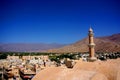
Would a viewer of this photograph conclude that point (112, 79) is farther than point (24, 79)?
No

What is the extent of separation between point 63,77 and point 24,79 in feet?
58.4

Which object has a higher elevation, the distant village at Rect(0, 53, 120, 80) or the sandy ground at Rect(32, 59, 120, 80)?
the sandy ground at Rect(32, 59, 120, 80)

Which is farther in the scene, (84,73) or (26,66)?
(26,66)

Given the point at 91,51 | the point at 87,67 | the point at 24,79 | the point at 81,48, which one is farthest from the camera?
the point at 81,48

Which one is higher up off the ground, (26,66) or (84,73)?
(84,73)

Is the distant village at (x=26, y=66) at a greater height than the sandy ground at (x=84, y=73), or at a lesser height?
lesser

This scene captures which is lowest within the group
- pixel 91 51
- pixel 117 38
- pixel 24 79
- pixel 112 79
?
pixel 24 79

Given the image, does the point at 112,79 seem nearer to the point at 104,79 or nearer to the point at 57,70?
the point at 104,79

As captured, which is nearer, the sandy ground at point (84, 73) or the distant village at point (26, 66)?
the sandy ground at point (84, 73)

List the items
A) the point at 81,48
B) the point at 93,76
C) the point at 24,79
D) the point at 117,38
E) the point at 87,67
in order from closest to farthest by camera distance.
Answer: the point at 93,76
the point at 87,67
the point at 24,79
the point at 81,48
the point at 117,38

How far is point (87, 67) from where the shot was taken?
940 centimetres

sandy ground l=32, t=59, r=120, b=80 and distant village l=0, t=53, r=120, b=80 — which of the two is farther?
Result: distant village l=0, t=53, r=120, b=80

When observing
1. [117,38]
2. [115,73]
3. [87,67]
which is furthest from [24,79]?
[117,38]

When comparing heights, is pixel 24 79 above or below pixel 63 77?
below
